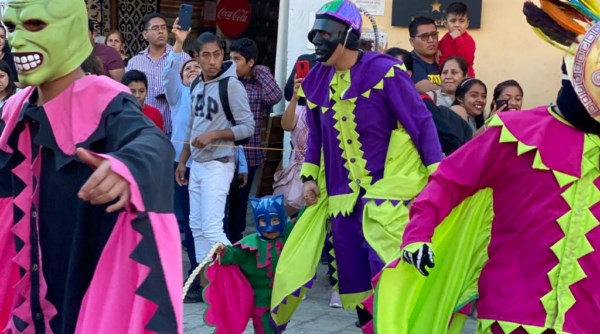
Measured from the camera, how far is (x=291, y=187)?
8750 mm

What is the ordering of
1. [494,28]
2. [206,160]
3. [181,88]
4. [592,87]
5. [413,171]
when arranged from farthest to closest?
[494,28]
[181,88]
[206,160]
[413,171]
[592,87]

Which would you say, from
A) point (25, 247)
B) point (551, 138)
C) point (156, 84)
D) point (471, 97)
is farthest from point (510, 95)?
point (25, 247)

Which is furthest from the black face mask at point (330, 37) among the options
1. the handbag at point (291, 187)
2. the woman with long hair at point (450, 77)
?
the handbag at point (291, 187)

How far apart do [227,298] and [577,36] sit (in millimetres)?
2808

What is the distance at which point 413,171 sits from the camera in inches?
231

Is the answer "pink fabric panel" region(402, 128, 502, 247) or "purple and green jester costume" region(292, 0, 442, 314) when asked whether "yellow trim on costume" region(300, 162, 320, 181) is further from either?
"pink fabric panel" region(402, 128, 502, 247)

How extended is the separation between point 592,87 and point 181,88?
509cm

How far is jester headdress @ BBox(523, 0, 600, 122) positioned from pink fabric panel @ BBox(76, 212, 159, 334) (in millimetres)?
1705

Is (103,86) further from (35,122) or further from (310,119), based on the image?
(310,119)

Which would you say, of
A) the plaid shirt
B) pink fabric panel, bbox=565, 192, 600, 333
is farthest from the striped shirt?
pink fabric panel, bbox=565, 192, 600, 333

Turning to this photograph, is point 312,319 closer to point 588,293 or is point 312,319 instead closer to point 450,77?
point 450,77

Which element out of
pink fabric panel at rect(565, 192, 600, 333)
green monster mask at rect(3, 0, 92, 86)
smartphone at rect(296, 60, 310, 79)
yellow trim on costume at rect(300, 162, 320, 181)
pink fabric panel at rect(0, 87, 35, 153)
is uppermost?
green monster mask at rect(3, 0, 92, 86)

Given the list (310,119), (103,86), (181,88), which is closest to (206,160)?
(181,88)

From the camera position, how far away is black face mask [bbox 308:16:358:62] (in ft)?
19.4
